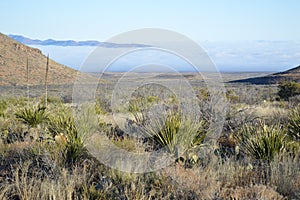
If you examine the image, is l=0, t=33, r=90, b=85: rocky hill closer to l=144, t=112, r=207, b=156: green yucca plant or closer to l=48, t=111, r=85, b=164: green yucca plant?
l=48, t=111, r=85, b=164: green yucca plant

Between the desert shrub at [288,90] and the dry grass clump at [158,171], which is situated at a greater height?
the desert shrub at [288,90]

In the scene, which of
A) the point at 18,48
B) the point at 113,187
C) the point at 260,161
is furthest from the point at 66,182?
the point at 18,48

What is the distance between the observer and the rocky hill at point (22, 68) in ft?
175

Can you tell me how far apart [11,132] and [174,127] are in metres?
4.36

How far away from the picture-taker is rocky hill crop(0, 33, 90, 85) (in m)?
53.3

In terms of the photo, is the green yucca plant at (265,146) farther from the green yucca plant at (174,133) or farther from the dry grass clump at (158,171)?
the green yucca plant at (174,133)

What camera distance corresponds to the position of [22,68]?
56531mm

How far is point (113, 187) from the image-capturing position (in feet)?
17.3

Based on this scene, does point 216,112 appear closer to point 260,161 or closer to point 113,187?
point 260,161

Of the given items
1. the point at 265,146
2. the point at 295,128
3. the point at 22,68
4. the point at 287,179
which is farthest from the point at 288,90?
the point at 22,68

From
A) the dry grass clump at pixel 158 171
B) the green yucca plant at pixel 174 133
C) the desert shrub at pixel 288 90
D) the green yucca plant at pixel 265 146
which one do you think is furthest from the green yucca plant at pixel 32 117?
the desert shrub at pixel 288 90

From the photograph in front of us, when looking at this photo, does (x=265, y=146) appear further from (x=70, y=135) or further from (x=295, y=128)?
(x=70, y=135)

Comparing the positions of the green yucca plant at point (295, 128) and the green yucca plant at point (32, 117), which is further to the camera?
the green yucca plant at point (32, 117)

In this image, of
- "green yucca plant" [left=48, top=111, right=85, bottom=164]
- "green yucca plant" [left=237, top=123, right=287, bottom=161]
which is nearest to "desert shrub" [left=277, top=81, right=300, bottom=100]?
"green yucca plant" [left=237, top=123, right=287, bottom=161]
